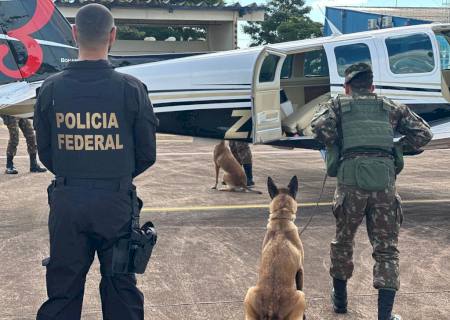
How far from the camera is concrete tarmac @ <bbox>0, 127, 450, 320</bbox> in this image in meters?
4.92

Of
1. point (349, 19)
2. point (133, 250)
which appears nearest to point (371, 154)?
point (133, 250)

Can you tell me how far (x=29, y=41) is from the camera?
977cm

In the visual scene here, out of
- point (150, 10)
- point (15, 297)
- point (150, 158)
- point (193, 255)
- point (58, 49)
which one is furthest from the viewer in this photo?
point (150, 10)

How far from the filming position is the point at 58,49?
10.1 meters

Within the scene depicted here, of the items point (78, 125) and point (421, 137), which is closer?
point (78, 125)

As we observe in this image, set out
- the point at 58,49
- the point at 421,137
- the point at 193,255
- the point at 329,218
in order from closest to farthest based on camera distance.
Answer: the point at 421,137 < the point at 193,255 < the point at 329,218 < the point at 58,49

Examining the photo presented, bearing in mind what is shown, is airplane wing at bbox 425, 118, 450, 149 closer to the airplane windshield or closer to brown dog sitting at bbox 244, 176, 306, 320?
the airplane windshield

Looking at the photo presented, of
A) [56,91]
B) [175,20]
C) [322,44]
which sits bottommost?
[56,91]

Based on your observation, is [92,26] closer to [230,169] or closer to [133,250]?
[133,250]

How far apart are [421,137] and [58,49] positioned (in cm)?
739

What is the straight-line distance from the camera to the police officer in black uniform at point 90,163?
10.4 ft

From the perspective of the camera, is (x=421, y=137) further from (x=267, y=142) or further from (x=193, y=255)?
(x=267, y=142)

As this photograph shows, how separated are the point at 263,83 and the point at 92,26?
16.7 feet

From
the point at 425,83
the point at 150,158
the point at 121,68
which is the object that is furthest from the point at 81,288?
the point at 425,83
